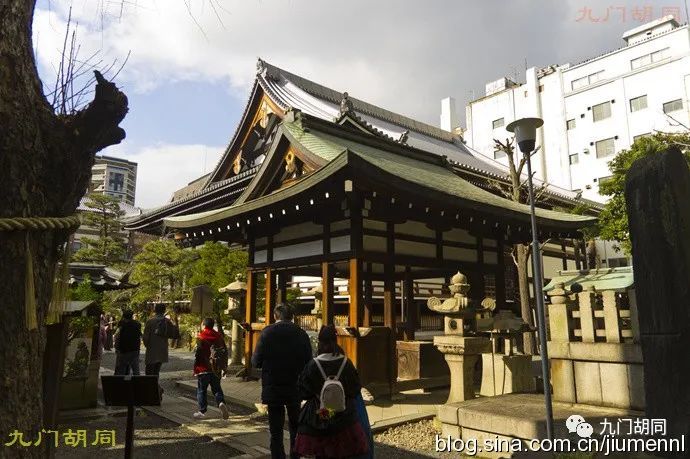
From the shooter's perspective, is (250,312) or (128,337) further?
(250,312)

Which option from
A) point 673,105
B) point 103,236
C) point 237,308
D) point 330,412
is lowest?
point 330,412

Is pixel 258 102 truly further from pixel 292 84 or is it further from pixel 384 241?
pixel 384 241

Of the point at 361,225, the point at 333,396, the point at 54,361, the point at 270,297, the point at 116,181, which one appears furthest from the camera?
the point at 116,181

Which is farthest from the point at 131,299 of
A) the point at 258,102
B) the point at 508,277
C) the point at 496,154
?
the point at 496,154

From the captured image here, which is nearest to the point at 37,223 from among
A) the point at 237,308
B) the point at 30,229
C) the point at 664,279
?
the point at 30,229

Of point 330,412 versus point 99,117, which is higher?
point 99,117

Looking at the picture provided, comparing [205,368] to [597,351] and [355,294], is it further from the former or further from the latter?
[597,351]

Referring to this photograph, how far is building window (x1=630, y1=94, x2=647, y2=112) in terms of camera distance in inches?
1260

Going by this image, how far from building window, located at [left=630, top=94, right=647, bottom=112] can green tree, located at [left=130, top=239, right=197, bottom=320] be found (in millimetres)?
31734

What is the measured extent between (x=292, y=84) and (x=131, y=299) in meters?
12.2

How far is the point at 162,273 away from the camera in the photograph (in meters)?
19.8

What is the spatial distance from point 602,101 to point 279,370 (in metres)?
37.3

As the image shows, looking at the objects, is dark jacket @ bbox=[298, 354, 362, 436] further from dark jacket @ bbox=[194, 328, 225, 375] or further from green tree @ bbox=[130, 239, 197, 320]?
green tree @ bbox=[130, 239, 197, 320]

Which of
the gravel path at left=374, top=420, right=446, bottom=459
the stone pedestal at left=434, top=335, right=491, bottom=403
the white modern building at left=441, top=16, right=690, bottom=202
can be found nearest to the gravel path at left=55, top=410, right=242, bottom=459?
the gravel path at left=374, top=420, right=446, bottom=459
